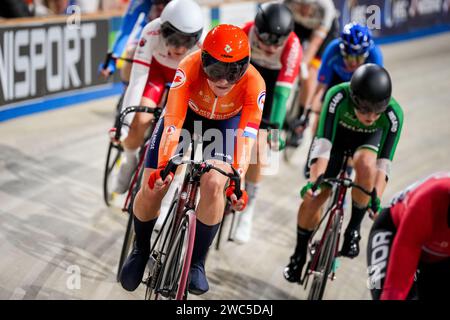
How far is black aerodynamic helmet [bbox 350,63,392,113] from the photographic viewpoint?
396cm

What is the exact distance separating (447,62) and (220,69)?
12068 millimetres

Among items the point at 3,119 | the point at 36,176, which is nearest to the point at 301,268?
the point at 36,176

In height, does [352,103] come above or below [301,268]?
above

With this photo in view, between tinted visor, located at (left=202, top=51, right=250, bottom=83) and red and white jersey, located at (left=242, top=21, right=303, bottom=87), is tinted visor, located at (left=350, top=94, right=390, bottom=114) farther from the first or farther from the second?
red and white jersey, located at (left=242, top=21, right=303, bottom=87)

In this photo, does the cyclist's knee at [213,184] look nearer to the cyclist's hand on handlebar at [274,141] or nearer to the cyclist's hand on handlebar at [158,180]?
the cyclist's hand on handlebar at [158,180]

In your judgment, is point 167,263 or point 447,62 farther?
point 447,62

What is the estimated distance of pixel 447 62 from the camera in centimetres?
1452

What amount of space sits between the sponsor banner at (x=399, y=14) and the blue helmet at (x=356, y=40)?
27.6ft

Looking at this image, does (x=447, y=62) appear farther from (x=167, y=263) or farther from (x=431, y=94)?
(x=167, y=263)

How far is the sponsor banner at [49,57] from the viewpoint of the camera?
738 centimetres

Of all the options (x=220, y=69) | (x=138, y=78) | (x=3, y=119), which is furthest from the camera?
(x=3, y=119)

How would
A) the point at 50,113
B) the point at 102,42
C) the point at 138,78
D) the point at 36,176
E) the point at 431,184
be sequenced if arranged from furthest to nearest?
the point at 102,42, the point at 50,113, the point at 36,176, the point at 138,78, the point at 431,184

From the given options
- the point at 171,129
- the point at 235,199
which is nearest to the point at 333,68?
the point at 171,129

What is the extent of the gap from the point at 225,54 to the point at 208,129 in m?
0.59
